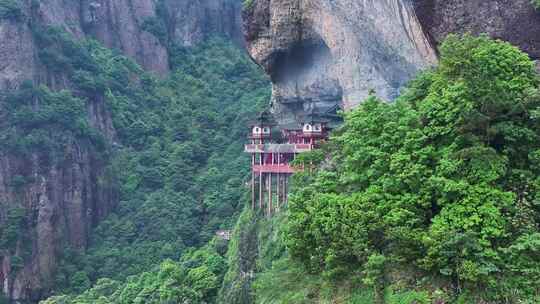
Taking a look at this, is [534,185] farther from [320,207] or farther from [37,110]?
[37,110]

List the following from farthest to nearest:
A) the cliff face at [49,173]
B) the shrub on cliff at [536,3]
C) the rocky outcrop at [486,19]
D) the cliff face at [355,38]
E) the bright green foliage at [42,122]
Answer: the bright green foliage at [42,122] < the cliff face at [49,173] < the cliff face at [355,38] < the rocky outcrop at [486,19] < the shrub on cliff at [536,3]

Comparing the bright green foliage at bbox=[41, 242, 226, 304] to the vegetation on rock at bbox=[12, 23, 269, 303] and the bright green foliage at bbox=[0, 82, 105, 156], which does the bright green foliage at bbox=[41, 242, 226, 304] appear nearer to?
the vegetation on rock at bbox=[12, 23, 269, 303]

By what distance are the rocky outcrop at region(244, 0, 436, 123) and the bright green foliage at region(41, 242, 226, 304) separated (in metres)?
5.88

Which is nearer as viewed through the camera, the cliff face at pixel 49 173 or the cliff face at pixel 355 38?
the cliff face at pixel 355 38

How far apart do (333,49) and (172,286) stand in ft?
29.2

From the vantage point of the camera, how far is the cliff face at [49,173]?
30578 millimetres

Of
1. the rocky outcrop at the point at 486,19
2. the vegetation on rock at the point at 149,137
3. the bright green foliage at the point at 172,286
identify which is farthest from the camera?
the vegetation on rock at the point at 149,137

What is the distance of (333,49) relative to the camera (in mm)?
20266

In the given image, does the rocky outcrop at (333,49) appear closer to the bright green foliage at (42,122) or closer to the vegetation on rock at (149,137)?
the vegetation on rock at (149,137)

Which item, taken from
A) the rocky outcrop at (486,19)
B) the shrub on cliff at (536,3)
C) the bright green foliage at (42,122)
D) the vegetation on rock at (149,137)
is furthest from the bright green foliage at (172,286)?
the shrub on cliff at (536,3)

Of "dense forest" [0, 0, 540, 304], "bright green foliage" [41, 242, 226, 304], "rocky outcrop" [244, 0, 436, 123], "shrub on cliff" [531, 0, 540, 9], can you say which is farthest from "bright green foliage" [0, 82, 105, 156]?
"shrub on cliff" [531, 0, 540, 9]

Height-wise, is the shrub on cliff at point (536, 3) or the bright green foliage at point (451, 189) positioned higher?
the shrub on cliff at point (536, 3)

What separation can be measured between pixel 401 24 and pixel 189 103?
A: 28.6m

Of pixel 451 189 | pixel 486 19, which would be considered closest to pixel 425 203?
pixel 451 189
